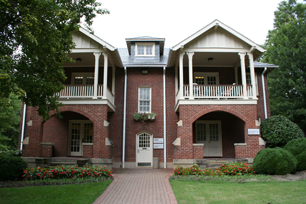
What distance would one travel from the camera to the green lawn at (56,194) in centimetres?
781

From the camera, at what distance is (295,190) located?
870cm

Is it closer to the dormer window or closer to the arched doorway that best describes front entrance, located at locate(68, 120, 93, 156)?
the dormer window

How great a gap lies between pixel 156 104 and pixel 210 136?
432cm

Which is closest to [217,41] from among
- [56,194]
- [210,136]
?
[210,136]

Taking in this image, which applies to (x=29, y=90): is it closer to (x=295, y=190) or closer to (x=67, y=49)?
(x=67, y=49)

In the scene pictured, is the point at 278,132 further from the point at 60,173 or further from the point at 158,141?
the point at 60,173

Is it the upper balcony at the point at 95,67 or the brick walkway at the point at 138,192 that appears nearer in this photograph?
the brick walkway at the point at 138,192

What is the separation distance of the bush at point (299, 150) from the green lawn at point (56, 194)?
9483 mm

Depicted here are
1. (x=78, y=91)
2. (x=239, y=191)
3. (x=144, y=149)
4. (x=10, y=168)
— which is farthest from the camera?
(x=144, y=149)

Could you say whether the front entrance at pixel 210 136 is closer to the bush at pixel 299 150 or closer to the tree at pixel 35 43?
the bush at pixel 299 150

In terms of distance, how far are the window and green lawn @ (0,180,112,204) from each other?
310 inches

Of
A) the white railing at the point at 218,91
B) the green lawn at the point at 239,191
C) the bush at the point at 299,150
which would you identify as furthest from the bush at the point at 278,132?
the green lawn at the point at 239,191

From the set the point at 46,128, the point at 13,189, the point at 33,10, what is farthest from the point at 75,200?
the point at 46,128

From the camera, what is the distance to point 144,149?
16.9 metres
